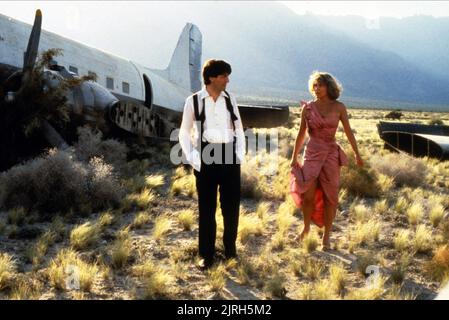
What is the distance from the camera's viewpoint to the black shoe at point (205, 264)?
17.6 feet

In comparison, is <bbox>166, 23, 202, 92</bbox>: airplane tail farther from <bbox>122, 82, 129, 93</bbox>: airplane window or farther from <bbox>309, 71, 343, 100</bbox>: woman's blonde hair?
<bbox>309, 71, 343, 100</bbox>: woman's blonde hair

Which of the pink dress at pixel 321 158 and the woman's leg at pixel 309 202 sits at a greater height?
the pink dress at pixel 321 158

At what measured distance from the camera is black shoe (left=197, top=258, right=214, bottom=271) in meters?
5.38

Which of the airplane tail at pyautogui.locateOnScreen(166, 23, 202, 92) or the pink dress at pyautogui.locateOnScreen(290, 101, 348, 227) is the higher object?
the airplane tail at pyautogui.locateOnScreen(166, 23, 202, 92)

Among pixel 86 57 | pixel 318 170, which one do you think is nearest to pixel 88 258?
pixel 318 170

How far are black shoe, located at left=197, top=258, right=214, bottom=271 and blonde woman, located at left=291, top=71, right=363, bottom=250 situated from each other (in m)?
1.57

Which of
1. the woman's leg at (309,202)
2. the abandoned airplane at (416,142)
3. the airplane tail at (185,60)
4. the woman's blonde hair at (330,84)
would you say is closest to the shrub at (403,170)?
the abandoned airplane at (416,142)

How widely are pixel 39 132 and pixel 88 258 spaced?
6.71 meters

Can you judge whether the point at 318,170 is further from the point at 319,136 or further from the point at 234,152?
the point at 234,152

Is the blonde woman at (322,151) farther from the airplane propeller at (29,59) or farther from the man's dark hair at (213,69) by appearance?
the airplane propeller at (29,59)

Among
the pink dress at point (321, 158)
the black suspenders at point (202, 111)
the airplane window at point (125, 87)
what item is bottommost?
the pink dress at point (321, 158)

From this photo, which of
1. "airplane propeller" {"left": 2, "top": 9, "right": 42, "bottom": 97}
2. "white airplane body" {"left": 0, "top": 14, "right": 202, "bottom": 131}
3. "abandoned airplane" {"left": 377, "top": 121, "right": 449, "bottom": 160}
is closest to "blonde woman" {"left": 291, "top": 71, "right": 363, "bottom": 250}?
"airplane propeller" {"left": 2, "top": 9, "right": 42, "bottom": 97}

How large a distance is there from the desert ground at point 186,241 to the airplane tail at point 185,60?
1591cm

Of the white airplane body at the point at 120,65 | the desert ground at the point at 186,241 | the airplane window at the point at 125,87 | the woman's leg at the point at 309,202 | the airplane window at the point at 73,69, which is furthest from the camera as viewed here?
the airplane window at the point at 125,87
